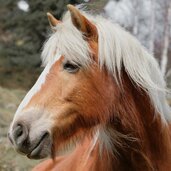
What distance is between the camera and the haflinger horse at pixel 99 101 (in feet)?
9.89

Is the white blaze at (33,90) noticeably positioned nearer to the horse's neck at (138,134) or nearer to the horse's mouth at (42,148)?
the horse's mouth at (42,148)

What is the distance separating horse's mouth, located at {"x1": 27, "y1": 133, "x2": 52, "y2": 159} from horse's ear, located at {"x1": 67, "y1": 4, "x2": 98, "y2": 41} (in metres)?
0.68

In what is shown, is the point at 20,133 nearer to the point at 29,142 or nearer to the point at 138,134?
the point at 29,142

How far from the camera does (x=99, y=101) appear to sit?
3.16m

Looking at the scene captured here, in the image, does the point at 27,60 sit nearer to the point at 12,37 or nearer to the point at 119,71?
the point at 12,37

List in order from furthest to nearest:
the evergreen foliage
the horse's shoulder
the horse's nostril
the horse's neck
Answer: the evergreen foliage < the horse's shoulder < the horse's neck < the horse's nostril

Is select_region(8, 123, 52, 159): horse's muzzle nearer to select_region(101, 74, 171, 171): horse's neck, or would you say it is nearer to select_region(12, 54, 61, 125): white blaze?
select_region(12, 54, 61, 125): white blaze

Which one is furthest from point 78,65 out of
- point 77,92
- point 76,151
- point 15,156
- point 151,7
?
point 151,7

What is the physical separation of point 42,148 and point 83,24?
790 mm

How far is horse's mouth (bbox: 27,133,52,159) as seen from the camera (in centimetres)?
301

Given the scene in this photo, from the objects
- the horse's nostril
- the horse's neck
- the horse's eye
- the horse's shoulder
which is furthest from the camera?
the horse's shoulder

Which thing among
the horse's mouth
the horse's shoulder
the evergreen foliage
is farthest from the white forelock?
the evergreen foliage

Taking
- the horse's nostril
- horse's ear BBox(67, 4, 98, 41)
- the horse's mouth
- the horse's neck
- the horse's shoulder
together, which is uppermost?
horse's ear BBox(67, 4, 98, 41)

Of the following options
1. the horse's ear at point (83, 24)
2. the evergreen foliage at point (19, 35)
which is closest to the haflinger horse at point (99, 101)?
the horse's ear at point (83, 24)
